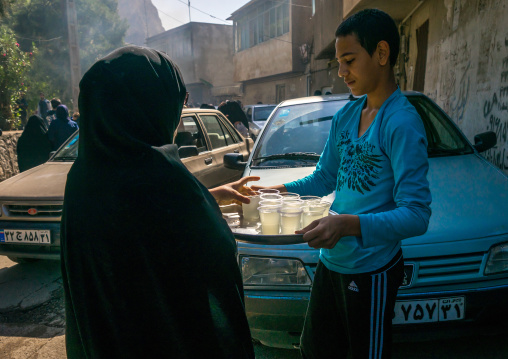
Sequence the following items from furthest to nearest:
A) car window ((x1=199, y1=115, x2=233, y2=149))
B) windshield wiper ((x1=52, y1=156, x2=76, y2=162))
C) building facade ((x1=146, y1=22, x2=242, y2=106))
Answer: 1. building facade ((x1=146, y1=22, x2=242, y2=106))
2. car window ((x1=199, y1=115, x2=233, y2=149))
3. windshield wiper ((x1=52, y1=156, x2=76, y2=162))

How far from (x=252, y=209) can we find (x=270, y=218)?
0.16 metres

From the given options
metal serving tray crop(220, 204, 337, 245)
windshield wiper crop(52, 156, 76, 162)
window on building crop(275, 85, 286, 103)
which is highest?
window on building crop(275, 85, 286, 103)

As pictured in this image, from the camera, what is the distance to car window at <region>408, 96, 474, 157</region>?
3.26 meters

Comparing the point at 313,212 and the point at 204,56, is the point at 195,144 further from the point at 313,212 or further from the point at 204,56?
the point at 204,56

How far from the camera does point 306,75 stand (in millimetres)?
22609

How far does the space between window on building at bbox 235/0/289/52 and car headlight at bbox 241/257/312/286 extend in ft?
74.0

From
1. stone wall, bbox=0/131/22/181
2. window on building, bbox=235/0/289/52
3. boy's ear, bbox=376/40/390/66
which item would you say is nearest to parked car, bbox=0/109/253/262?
boy's ear, bbox=376/40/390/66

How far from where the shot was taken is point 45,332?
3.24m

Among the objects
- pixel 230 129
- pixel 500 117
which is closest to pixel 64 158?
pixel 230 129

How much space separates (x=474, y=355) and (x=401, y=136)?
1.99m

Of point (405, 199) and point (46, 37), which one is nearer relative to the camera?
point (405, 199)

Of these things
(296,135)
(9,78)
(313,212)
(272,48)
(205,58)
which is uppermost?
(205,58)

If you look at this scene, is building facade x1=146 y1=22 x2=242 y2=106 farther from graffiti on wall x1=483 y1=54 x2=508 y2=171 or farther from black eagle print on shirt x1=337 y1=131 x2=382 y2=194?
black eagle print on shirt x1=337 y1=131 x2=382 y2=194

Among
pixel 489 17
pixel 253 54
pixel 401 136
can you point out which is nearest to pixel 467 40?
pixel 489 17
